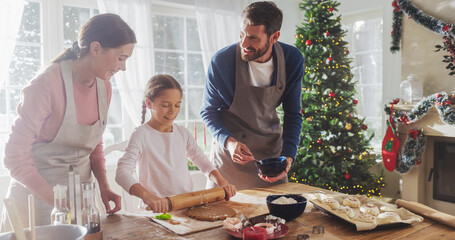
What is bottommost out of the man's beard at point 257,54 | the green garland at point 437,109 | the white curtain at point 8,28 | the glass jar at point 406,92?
the green garland at point 437,109

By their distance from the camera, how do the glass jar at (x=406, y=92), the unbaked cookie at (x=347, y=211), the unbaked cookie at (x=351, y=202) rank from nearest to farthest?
1. the unbaked cookie at (x=347, y=211)
2. the unbaked cookie at (x=351, y=202)
3. the glass jar at (x=406, y=92)

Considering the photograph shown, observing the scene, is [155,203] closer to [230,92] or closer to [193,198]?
[193,198]

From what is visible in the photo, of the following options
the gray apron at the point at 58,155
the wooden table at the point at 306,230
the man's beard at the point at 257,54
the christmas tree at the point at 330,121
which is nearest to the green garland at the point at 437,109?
the christmas tree at the point at 330,121

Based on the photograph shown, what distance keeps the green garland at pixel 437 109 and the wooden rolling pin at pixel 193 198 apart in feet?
8.39

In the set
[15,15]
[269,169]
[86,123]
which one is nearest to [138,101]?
[15,15]

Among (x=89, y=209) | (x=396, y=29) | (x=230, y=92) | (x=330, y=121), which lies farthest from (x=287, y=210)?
(x=396, y=29)

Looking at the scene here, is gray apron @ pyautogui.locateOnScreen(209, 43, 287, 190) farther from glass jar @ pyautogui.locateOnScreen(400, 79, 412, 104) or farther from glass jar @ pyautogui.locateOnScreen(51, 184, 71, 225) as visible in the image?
glass jar @ pyautogui.locateOnScreen(400, 79, 412, 104)

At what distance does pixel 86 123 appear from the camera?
1.49 m

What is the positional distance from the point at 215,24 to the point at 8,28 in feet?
6.39

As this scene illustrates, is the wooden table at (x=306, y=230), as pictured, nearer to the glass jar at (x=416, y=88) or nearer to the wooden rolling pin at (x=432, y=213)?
the wooden rolling pin at (x=432, y=213)

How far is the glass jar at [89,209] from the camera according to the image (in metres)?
0.98

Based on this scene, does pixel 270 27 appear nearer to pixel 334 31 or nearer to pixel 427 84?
pixel 334 31

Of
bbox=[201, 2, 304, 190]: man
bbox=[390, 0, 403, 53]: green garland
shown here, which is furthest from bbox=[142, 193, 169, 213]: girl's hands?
bbox=[390, 0, 403, 53]: green garland

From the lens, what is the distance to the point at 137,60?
3572mm
